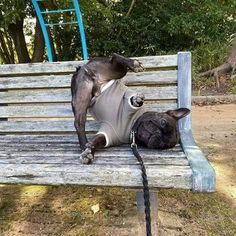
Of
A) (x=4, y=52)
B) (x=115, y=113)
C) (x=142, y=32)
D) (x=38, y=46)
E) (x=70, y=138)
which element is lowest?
(x=70, y=138)

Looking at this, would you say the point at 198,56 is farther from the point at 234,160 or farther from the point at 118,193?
the point at 118,193

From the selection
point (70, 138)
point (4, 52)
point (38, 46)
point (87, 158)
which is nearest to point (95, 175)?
point (87, 158)

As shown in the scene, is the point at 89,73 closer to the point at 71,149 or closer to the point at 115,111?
the point at 115,111

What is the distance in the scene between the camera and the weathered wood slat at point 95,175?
165 cm

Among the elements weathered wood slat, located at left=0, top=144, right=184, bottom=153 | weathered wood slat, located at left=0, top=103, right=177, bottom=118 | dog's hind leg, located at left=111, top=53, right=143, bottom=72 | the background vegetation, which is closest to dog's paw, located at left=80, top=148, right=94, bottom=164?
weathered wood slat, located at left=0, top=144, right=184, bottom=153

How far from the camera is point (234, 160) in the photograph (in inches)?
138

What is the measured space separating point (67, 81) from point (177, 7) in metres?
8.11

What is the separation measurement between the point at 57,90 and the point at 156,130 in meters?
1.06

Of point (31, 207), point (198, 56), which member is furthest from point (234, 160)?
point (198, 56)

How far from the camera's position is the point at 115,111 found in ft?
7.26

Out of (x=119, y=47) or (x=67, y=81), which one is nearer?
(x=67, y=81)

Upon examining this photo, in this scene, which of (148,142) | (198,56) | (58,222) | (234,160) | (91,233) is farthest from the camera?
(198,56)

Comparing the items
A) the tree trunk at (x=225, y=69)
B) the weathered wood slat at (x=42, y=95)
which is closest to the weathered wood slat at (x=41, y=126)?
the weathered wood slat at (x=42, y=95)

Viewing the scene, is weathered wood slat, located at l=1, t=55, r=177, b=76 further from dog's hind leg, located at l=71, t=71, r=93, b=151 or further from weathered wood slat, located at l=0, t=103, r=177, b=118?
dog's hind leg, located at l=71, t=71, r=93, b=151
